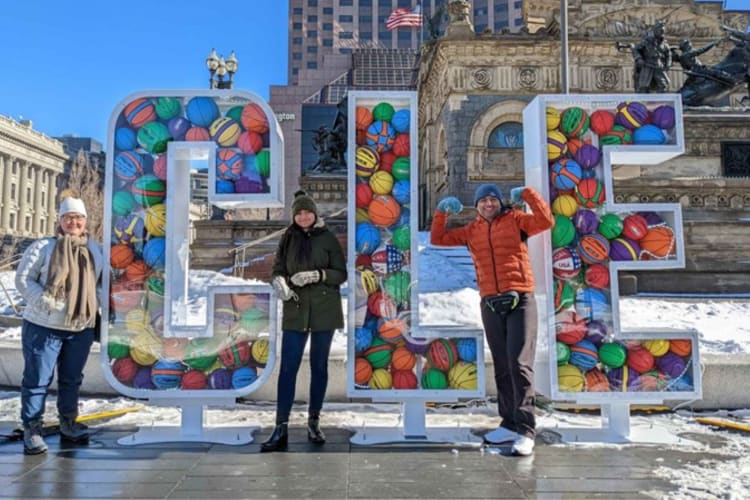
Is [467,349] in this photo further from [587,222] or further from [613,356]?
[587,222]

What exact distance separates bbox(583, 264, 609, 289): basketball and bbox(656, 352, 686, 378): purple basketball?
30.9 inches

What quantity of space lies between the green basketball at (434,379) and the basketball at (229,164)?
233 centimetres

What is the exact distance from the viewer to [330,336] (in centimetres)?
491

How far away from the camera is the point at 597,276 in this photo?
5.15 m

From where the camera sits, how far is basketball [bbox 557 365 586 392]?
16.5 ft

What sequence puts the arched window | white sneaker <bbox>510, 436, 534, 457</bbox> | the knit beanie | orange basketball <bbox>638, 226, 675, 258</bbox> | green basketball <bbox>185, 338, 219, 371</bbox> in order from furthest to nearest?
1. the arched window
2. green basketball <bbox>185, 338, 219, 371</bbox>
3. orange basketball <bbox>638, 226, 675, 258</bbox>
4. the knit beanie
5. white sneaker <bbox>510, 436, 534, 457</bbox>

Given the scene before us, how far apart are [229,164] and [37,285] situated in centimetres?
177

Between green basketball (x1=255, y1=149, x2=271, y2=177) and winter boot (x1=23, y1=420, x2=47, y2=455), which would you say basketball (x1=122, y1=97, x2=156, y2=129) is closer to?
green basketball (x1=255, y1=149, x2=271, y2=177)

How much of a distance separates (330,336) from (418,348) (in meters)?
0.79

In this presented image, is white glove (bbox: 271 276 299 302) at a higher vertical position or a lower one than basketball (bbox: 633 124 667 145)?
lower

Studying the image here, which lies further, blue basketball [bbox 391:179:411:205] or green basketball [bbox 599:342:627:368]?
blue basketball [bbox 391:179:411:205]

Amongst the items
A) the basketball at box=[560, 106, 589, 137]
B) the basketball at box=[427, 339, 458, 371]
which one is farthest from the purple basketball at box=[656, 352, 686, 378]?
the basketball at box=[560, 106, 589, 137]

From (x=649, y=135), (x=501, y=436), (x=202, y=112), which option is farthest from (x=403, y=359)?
(x=649, y=135)

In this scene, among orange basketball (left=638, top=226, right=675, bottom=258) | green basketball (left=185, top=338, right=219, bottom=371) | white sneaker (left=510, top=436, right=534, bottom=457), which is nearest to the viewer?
white sneaker (left=510, top=436, right=534, bottom=457)
